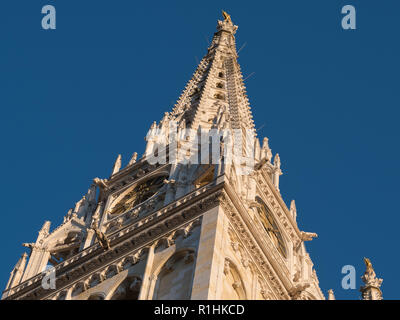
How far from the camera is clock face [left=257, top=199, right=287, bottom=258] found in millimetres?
50344

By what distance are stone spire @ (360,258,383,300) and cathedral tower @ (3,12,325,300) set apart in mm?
2795

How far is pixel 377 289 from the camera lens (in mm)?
43094

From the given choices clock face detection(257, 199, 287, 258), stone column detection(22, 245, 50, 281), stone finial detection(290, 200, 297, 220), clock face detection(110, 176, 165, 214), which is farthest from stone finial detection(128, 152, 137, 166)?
stone finial detection(290, 200, 297, 220)

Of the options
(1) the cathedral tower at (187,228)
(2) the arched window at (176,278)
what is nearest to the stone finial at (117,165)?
(1) the cathedral tower at (187,228)

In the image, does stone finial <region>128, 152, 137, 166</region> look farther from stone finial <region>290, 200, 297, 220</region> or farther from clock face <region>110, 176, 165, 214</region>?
stone finial <region>290, 200, 297, 220</region>

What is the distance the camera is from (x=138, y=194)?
50.8 m

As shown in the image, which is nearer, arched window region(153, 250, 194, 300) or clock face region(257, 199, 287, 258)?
arched window region(153, 250, 194, 300)

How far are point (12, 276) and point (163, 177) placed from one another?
27.1 ft

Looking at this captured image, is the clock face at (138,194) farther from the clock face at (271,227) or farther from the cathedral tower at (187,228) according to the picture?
the clock face at (271,227)

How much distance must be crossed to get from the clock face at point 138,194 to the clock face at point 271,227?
4.90 meters

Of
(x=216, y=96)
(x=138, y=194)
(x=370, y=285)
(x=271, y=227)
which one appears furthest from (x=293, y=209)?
(x=370, y=285)
